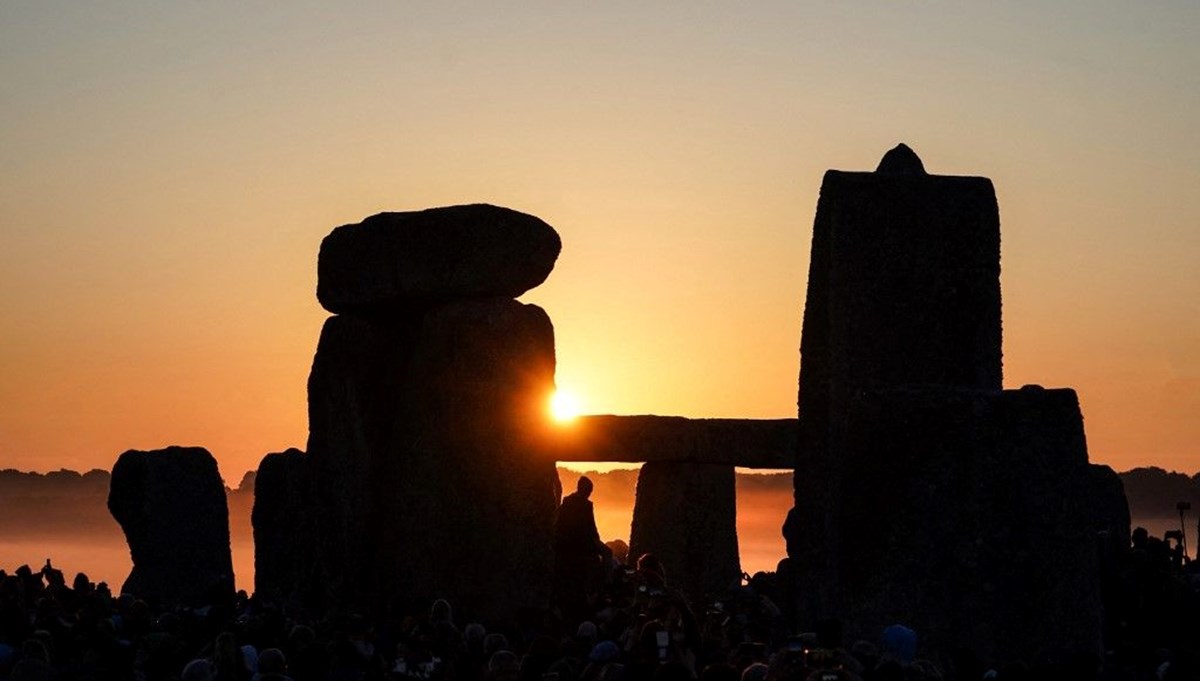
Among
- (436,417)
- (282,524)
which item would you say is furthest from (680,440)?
(436,417)

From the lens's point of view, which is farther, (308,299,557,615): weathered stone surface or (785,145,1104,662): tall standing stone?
(308,299,557,615): weathered stone surface

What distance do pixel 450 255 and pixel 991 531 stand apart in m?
8.93

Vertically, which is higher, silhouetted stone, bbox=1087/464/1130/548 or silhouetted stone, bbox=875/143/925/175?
silhouetted stone, bbox=875/143/925/175

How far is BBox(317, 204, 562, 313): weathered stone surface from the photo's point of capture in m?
18.6

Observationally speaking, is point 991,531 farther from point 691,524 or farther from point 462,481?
point 691,524

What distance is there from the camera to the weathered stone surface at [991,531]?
10469 mm

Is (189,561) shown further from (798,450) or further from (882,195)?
(882,195)

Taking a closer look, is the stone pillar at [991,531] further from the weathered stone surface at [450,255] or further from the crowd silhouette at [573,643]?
the weathered stone surface at [450,255]

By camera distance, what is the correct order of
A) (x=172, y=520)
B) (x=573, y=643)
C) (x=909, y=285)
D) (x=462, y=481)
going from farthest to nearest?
(x=172, y=520)
(x=462, y=481)
(x=909, y=285)
(x=573, y=643)

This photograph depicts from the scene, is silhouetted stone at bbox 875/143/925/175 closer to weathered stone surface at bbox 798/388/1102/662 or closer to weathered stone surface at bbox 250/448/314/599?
weathered stone surface at bbox 798/388/1102/662

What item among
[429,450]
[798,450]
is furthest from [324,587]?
[798,450]

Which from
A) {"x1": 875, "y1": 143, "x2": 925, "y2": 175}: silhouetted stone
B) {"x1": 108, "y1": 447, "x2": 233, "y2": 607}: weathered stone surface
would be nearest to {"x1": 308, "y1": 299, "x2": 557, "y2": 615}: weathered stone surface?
{"x1": 108, "y1": 447, "x2": 233, "y2": 607}: weathered stone surface

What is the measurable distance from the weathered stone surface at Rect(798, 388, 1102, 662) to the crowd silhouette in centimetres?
18

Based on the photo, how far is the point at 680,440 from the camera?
1018 inches
